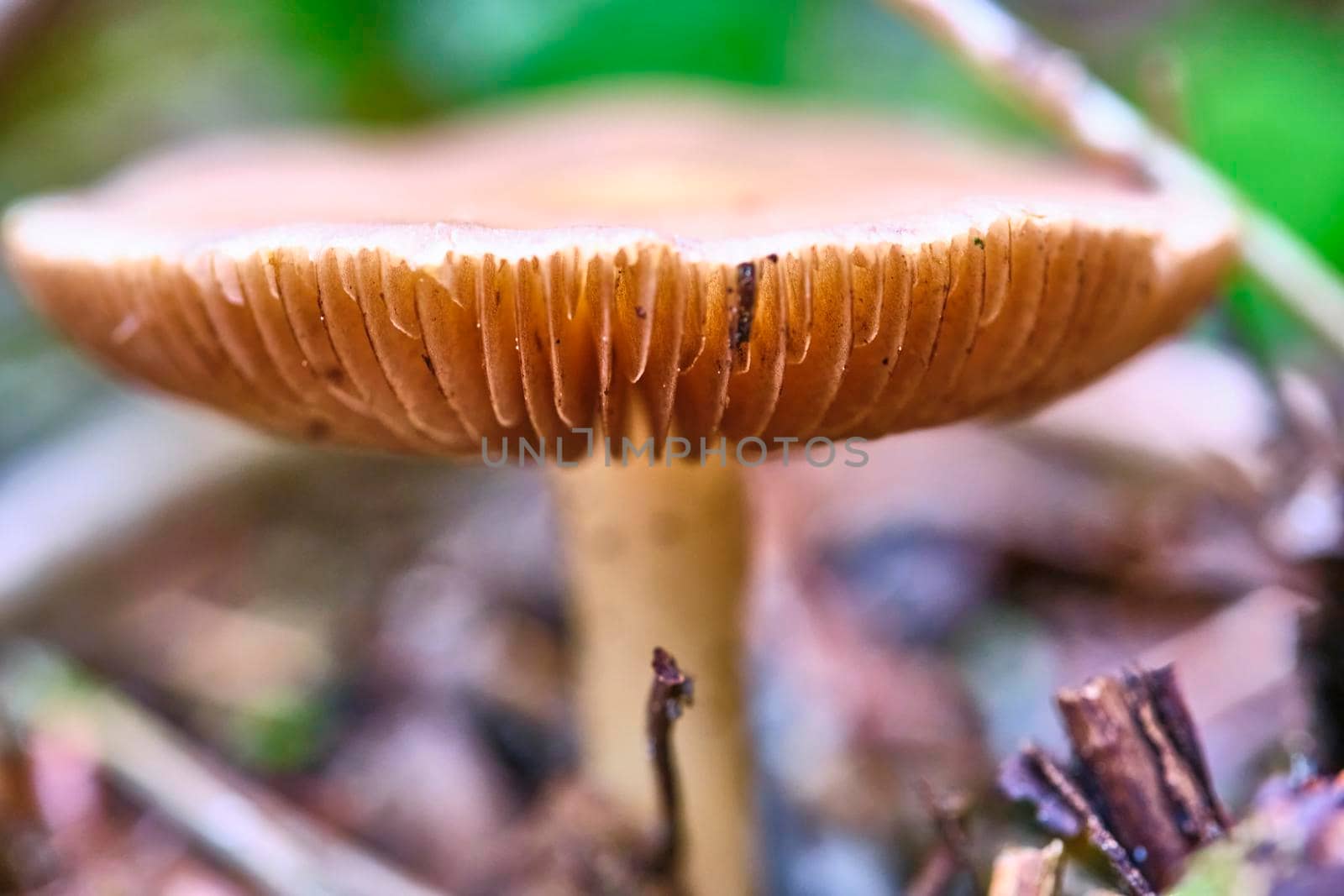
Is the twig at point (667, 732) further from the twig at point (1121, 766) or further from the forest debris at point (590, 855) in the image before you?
the twig at point (1121, 766)

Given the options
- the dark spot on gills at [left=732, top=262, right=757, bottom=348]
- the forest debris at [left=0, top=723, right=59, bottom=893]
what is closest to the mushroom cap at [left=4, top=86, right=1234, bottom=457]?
the dark spot on gills at [left=732, top=262, right=757, bottom=348]

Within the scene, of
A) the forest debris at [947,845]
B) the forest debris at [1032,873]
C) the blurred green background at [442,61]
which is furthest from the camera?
the blurred green background at [442,61]

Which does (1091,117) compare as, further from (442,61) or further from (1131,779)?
(442,61)

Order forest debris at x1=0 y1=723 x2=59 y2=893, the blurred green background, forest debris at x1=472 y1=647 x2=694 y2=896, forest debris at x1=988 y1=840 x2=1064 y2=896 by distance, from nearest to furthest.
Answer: forest debris at x1=988 y1=840 x2=1064 y2=896 < forest debris at x1=472 y1=647 x2=694 y2=896 < forest debris at x1=0 y1=723 x2=59 y2=893 < the blurred green background

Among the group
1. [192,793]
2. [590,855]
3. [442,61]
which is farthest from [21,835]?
[442,61]

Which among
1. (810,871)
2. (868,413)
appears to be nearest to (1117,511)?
(810,871)

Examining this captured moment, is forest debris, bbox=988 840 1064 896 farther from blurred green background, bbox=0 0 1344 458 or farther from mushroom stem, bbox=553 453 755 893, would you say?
blurred green background, bbox=0 0 1344 458

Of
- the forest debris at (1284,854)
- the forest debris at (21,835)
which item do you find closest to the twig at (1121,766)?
the forest debris at (1284,854)
